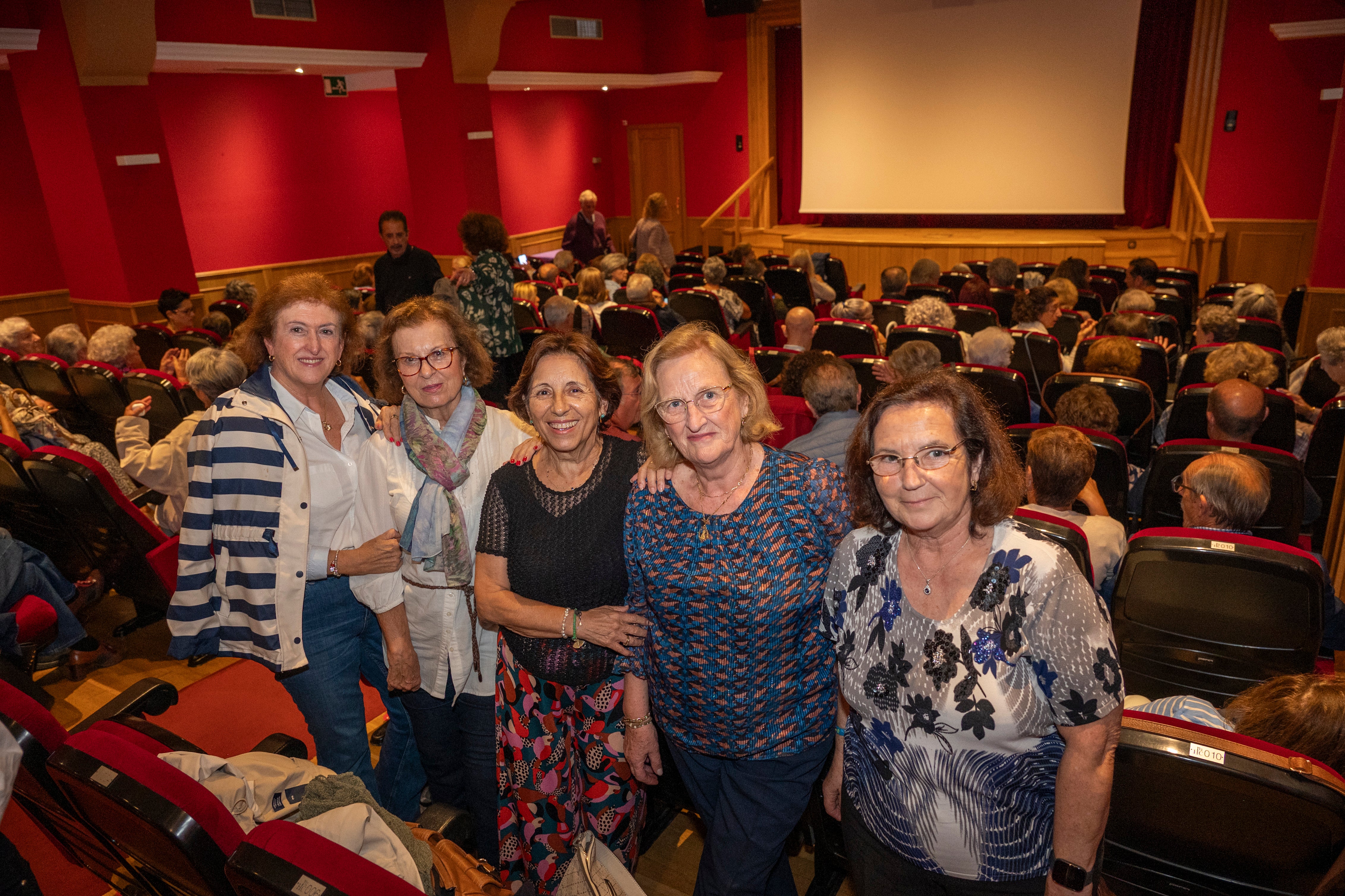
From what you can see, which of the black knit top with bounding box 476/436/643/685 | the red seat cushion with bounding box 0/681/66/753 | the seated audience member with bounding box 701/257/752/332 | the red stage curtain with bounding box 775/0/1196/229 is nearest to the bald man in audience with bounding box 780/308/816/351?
the seated audience member with bounding box 701/257/752/332

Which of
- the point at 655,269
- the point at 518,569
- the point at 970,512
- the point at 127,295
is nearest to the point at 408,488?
the point at 518,569

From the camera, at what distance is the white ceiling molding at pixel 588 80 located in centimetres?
1162

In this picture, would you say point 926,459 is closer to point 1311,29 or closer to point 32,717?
Answer: point 32,717

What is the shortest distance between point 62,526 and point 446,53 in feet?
27.0

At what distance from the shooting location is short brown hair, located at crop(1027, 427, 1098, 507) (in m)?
2.32

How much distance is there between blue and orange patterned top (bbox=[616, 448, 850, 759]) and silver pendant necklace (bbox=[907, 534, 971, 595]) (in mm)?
184

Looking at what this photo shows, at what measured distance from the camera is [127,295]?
25.6ft

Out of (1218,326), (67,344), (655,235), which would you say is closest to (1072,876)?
(1218,326)

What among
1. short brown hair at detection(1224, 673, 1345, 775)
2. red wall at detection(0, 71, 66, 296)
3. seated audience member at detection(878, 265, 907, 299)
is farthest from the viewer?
red wall at detection(0, 71, 66, 296)

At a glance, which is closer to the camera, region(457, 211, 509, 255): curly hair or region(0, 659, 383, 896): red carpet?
region(0, 659, 383, 896): red carpet

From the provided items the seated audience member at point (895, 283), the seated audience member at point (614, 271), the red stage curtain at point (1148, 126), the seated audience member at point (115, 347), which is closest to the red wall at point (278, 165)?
the seated audience member at point (614, 271)

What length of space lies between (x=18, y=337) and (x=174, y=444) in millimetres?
3426

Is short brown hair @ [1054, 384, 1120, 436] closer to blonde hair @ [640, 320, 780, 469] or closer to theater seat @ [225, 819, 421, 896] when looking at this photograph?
blonde hair @ [640, 320, 780, 469]

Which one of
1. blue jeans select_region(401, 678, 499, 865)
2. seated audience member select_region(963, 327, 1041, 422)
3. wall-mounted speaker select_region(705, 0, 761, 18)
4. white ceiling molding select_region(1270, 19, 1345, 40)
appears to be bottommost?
blue jeans select_region(401, 678, 499, 865)
